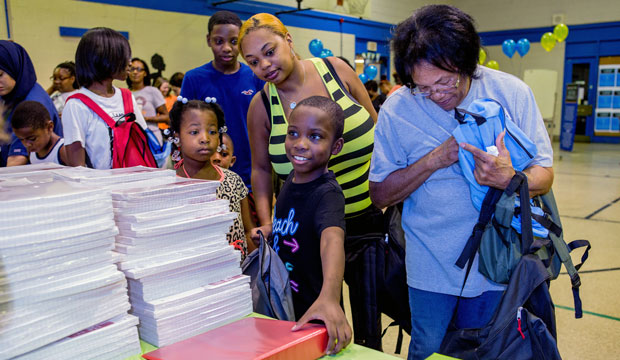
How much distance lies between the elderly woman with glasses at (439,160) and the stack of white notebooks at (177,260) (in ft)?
1.93

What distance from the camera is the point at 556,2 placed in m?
14.3

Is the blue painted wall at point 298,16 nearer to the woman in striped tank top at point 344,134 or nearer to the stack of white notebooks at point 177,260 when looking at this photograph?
the woman in striped tank top at point 344,134

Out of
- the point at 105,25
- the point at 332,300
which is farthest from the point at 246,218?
the point at 105,25

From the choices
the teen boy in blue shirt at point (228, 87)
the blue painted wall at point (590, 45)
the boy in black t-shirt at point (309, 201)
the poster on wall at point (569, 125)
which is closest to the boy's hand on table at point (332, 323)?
the boy in black t-shirt at point (309, 201)

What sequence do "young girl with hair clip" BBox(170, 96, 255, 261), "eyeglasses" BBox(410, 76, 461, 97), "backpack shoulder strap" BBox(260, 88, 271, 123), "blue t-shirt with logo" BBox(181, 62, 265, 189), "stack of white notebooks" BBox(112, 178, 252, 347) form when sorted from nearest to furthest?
1. "stack of white notebooks" BBox(112, 178, 252, 347)
2. "eyeglasses" BBox(410, 76, 461, 97)
3. "backpack shoulder strap" BBox(260, 88, 271, 123)
4. "young girl with hair clip" BBox(170, 96, 255, 261)
5. "blue t-shirt with logo" BBox(181, 62, 265, 189)

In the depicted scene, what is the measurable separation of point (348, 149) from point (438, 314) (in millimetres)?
651

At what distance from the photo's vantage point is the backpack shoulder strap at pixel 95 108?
2227 mm

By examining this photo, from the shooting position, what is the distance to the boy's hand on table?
1.05m

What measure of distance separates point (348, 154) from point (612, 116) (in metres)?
15.0

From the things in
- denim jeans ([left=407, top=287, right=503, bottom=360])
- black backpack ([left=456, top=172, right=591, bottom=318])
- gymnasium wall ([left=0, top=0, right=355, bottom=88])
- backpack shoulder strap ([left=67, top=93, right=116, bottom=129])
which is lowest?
denim jeans ([left=407, top=287, right=503, bottom=360])

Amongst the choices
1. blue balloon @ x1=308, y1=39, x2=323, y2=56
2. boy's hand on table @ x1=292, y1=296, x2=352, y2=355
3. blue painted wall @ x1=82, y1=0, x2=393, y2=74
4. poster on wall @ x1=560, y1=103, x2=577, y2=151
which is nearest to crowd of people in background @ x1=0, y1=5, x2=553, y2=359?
boy's hand on table @ x1=292, y1=296, x2=352, y2=355

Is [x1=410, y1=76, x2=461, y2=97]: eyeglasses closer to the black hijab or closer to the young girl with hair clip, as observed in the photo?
the young girl with hair clip

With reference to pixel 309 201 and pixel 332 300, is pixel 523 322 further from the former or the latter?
pixel 309 201

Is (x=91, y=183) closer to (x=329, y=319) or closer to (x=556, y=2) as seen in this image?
(x=329, y=319)
